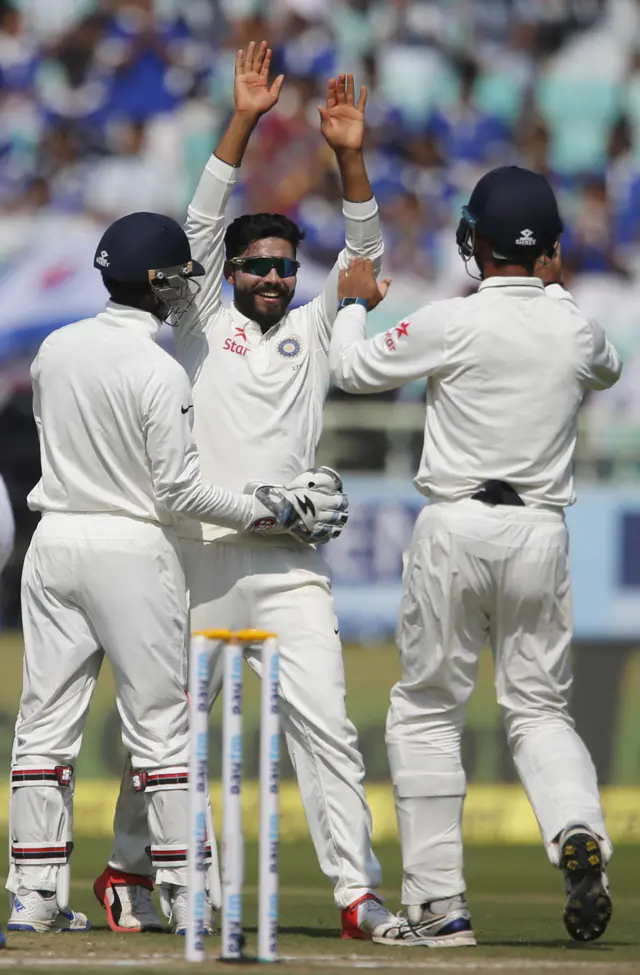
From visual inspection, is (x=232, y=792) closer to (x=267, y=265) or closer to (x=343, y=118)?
(x=267, y=265)

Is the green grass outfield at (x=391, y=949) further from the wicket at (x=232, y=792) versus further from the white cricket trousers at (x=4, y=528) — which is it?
the white cricket trousers at (x=4, y=528)

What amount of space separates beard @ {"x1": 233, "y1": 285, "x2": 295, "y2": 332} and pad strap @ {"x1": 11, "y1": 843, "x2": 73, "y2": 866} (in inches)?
72.5

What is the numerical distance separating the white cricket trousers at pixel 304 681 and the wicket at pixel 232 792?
1.17 metres

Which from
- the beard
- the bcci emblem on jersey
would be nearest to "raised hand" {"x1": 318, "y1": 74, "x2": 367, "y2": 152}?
the beard

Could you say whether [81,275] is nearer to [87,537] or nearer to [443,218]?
[443,218]

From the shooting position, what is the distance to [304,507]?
566cm

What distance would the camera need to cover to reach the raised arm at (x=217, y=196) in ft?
19.4

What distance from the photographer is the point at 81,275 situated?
12648 mm

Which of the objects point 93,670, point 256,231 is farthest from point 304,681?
point 256,231

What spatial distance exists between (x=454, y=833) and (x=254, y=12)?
1207 centimetres

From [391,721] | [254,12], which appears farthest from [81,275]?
[391,721]

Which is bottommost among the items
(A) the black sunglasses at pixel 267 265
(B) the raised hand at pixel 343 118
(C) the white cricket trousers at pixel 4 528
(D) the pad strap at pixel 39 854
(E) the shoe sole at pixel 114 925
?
(E) the shoe sole at pixel 114 925

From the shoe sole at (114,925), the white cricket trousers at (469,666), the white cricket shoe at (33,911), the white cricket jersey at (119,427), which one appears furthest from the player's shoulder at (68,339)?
the shoe sole at (114,925)

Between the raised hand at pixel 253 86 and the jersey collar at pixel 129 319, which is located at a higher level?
the raised hand at pixel 253 86
